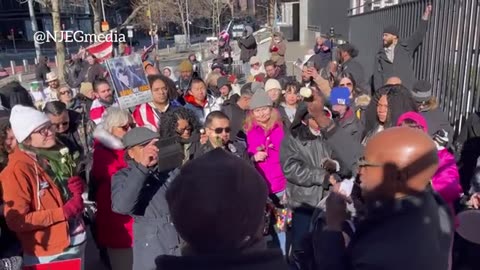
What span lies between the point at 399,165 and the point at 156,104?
3951 mm

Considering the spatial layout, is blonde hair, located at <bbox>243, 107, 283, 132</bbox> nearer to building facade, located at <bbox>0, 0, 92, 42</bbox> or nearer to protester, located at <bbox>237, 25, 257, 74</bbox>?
protester, located at <bbox>237, 25, 257, 74</bbox>

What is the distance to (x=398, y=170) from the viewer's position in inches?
69.5

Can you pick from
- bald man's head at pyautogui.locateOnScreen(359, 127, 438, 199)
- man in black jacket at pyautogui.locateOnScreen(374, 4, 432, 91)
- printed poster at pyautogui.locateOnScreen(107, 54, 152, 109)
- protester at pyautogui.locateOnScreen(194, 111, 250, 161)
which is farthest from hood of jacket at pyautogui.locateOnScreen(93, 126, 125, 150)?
man in black jacket at pyautogui.locateOnScreen(374, 4, 432, 91)

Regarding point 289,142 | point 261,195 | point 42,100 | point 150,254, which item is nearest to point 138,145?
point 150,254

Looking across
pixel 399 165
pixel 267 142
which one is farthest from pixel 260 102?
pixel 399 165

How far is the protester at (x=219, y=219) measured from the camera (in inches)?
54.1

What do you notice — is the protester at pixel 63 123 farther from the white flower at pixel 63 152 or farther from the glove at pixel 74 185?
the glove at pixel 74 185

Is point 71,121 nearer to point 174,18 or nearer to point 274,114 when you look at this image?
point 274,114

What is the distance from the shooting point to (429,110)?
4.63 m

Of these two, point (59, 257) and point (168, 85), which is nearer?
point (59, 257)

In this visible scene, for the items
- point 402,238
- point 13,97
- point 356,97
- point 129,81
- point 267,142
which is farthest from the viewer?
point 13,97

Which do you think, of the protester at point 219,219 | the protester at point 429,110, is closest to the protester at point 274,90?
the protester at point 429,110

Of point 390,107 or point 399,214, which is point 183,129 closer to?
point 390,107

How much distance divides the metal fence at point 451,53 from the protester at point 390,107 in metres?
1.26
